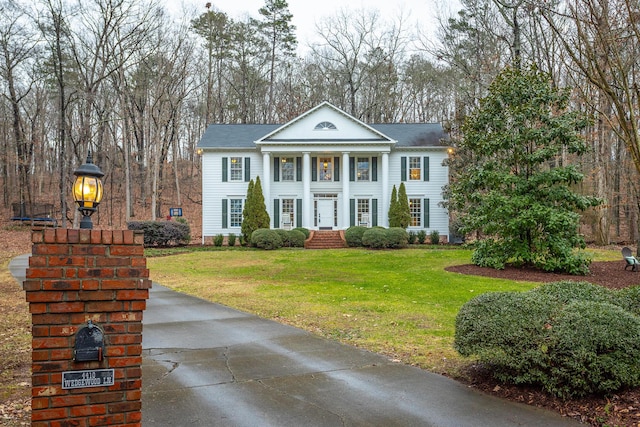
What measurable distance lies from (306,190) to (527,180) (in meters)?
14.3

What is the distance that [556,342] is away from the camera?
4.39 metres

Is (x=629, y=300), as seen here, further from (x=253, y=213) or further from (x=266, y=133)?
(x=266, y=133)

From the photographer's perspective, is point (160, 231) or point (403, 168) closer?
point (160, 231)

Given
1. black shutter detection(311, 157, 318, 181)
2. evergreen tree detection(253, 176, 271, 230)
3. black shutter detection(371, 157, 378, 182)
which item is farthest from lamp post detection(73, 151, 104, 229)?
black shutter detection(371, 157, 378, 182)

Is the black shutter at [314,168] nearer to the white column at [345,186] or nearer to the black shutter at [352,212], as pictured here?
the white column at [345,186]

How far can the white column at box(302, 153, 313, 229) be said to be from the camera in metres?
27.1

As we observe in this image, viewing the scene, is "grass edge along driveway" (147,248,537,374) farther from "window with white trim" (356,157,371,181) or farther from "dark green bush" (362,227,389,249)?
"window with white trim" (356,157,371,181)

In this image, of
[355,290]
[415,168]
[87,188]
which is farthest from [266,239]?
[87,188]

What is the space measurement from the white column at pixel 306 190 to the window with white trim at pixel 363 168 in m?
2.95

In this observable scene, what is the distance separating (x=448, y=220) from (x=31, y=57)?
2841 centimetres

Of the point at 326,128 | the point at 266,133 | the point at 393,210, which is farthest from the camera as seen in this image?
the point at 266,133

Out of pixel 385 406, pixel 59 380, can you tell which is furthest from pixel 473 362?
pixel 59 380

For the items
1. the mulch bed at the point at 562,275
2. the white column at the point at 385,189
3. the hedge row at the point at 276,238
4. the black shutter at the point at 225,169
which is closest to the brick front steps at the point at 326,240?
the hedge row at the point at 276,238

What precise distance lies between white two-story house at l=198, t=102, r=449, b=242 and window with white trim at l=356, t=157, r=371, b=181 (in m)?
0.06
